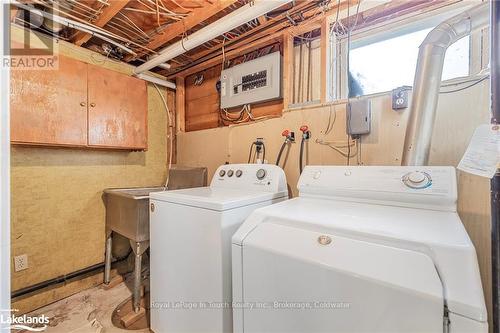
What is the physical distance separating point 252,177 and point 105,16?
162 centimetres

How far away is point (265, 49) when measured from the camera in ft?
7.06

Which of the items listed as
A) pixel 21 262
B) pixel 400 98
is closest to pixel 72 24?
pixel 21 262

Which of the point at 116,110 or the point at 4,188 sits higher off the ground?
the point at 116,110

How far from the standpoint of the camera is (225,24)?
5.30 feet

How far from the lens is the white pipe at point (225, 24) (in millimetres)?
1407

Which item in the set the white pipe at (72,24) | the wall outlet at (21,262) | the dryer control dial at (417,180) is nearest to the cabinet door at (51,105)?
the white pipe at (72,24)

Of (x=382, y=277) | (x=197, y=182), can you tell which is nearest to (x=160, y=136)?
(x=197, y=182)

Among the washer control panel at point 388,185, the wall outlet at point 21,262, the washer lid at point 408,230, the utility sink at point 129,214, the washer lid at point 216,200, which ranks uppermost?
the washer control panel at point 388,185

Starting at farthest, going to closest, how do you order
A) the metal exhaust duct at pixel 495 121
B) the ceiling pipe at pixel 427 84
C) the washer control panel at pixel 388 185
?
the ceiling pipe at pixel 427 84, the washer control panel at pixel 388 185, the metal exhaust duct at pixel 495 121

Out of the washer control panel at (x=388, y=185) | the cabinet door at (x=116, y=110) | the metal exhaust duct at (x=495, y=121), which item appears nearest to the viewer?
the metal exhaust duct at (x=495, y=121)

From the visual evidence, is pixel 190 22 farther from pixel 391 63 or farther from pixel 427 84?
pixel 427 84

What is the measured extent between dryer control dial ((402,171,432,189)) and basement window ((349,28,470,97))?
697 mm

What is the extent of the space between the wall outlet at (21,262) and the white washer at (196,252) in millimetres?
1131

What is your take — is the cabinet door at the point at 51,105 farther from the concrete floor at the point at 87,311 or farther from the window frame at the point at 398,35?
the window frame at the point at 398,35
